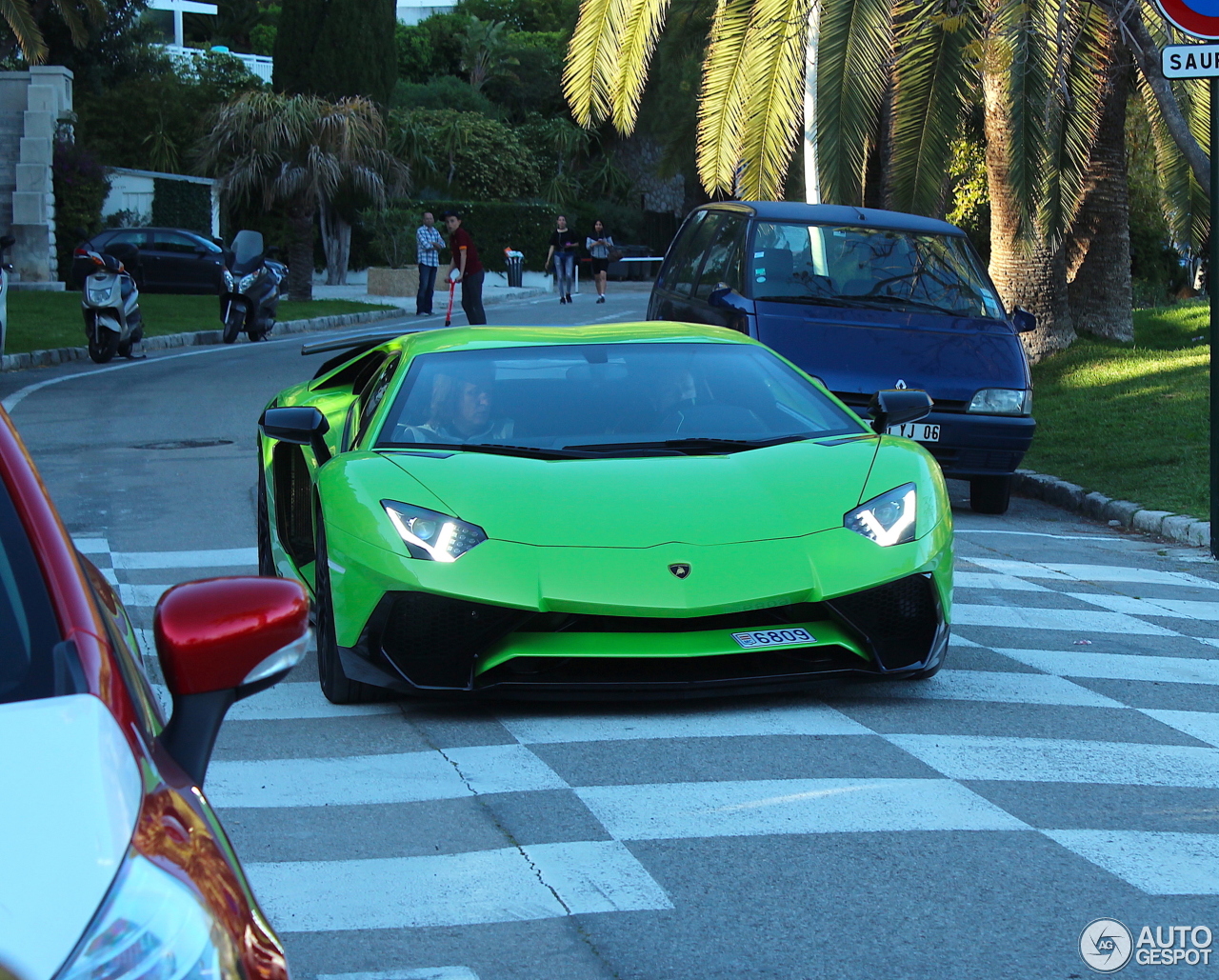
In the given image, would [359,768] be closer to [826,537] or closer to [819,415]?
[826,537]

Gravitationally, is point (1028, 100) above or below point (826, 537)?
above

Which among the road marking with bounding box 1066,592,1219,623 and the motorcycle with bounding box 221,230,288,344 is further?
the motorcycle with bounding box 221,230,288,344

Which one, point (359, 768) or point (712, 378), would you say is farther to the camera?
point (712, 378)

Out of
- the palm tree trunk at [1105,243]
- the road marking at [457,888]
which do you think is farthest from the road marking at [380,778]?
the palm tree trunk at [1105,243]

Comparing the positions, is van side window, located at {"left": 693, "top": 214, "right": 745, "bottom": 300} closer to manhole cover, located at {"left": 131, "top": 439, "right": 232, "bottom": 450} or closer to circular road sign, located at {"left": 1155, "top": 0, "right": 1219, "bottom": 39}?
circular road sign, located at {"left": 1155, "top": 0, "right": 1219, "bottom": 39}

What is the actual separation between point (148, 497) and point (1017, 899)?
8.21 metres

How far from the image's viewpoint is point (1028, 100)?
14156 mm

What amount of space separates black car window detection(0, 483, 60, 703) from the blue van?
8.56 meters

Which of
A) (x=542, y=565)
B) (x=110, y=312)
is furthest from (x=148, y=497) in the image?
(x=110, y=312)

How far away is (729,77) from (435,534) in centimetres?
1232

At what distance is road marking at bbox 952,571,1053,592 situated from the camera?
27.6ft

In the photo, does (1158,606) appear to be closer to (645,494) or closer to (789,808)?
(645,494)

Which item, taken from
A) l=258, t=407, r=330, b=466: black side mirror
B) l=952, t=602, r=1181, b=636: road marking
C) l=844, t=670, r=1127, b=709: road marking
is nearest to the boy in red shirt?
l=952, t=602, r=1181, b=636: road marking

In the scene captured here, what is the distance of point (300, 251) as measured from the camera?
115 ft
